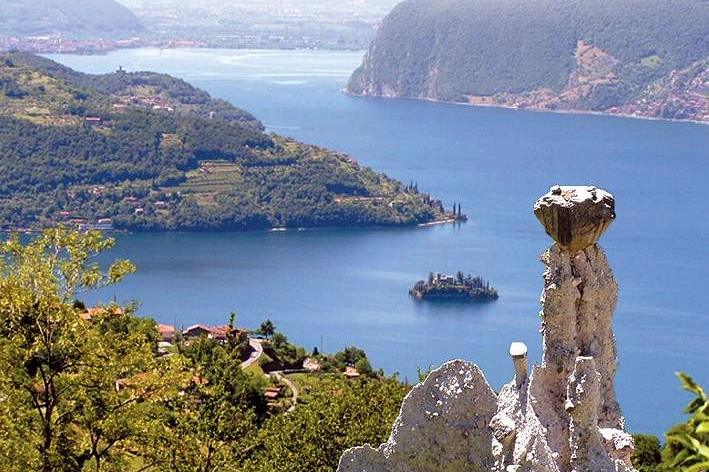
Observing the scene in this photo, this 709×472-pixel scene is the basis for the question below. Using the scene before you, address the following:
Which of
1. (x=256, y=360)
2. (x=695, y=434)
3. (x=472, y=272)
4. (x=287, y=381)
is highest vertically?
(x=695, y=434)

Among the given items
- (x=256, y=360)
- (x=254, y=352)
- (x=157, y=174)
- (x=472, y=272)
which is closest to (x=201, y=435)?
(x=256, y=360)

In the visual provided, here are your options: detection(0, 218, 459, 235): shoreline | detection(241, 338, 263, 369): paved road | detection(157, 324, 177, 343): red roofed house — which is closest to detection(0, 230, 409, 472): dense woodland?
detection(241, 338, 263, 369): paved road

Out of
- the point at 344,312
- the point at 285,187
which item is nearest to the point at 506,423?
the point at 344,312

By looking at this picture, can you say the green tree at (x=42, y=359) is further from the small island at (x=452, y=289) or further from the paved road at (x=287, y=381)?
the small island at (x=452, y=289)

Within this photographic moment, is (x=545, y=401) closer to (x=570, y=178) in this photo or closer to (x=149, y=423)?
(x=149, y=423)

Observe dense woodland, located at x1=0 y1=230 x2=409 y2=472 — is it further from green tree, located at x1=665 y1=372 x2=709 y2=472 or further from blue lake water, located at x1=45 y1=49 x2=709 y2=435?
blue lake water, located at x1=45 y1=49 x2=709 y2=435

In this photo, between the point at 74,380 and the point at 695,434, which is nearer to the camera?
the point at 695,434

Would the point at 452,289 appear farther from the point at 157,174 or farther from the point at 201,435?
the point at 201,435
